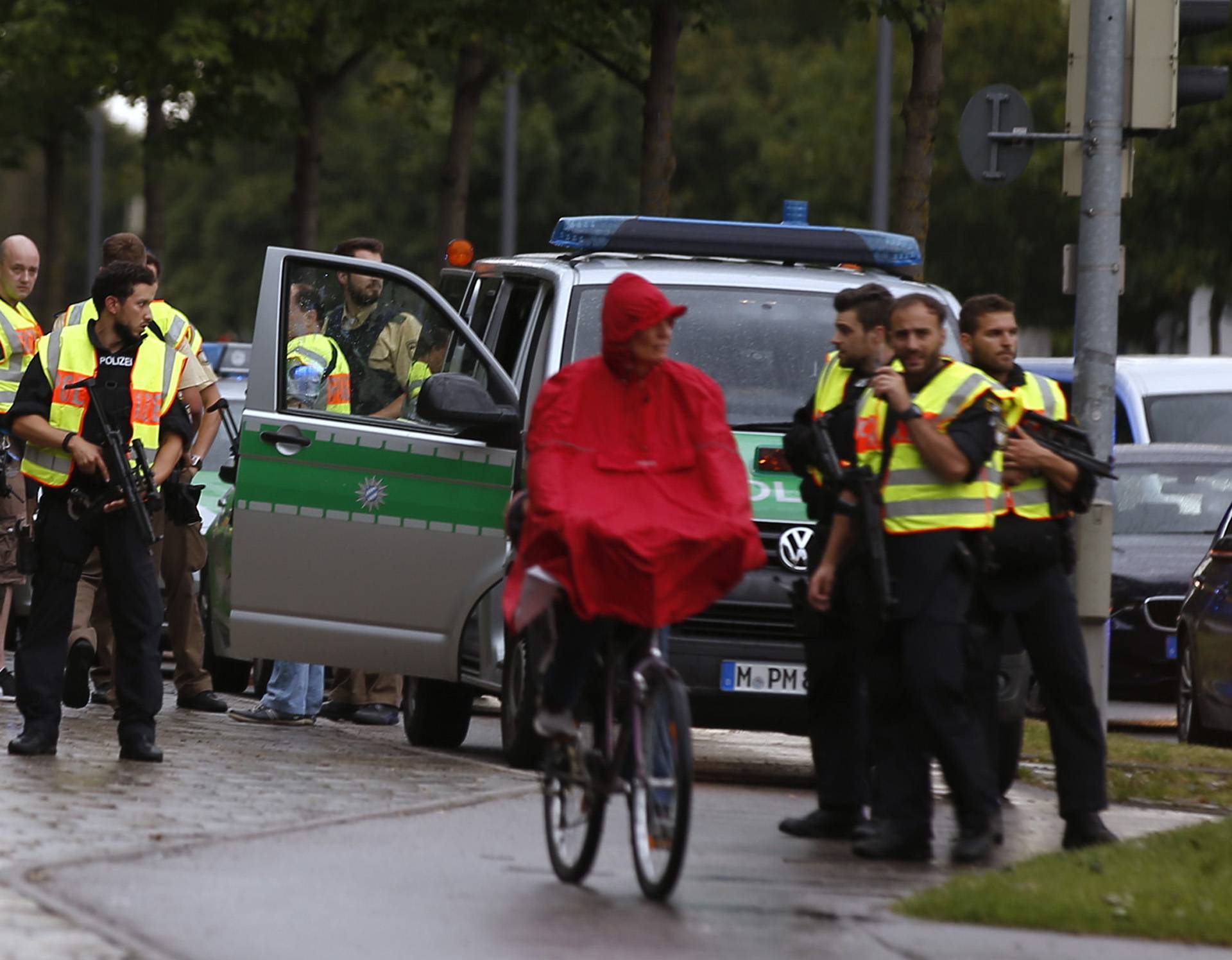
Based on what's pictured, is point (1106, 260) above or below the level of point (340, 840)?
above

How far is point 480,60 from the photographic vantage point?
992 inches

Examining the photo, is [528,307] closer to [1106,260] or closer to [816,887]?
[1106,260]

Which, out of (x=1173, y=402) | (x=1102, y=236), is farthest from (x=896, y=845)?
(x=1173, y=402)

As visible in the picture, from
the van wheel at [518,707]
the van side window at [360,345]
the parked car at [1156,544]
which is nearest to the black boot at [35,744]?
the van side window at [360,345]

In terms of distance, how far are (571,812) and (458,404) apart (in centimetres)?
262

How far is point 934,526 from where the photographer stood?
26.2 ft

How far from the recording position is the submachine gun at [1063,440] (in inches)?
325

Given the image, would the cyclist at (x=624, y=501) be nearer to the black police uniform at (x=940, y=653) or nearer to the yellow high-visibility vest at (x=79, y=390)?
the black police uniform at (x=940, y=653)

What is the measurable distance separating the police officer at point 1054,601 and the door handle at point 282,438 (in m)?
3.15


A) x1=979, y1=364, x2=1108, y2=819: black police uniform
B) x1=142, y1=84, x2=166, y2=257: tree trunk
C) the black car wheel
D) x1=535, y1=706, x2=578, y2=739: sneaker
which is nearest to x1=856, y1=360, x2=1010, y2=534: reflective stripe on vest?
x1=979, y1=364, x2=1108, y2=819: black police uniform

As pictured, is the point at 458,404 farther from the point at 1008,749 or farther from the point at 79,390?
the point at 1008,749

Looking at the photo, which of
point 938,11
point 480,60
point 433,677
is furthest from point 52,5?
point 433,677

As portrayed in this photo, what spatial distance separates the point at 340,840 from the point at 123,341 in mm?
2727

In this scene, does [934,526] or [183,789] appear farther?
[183,789]
